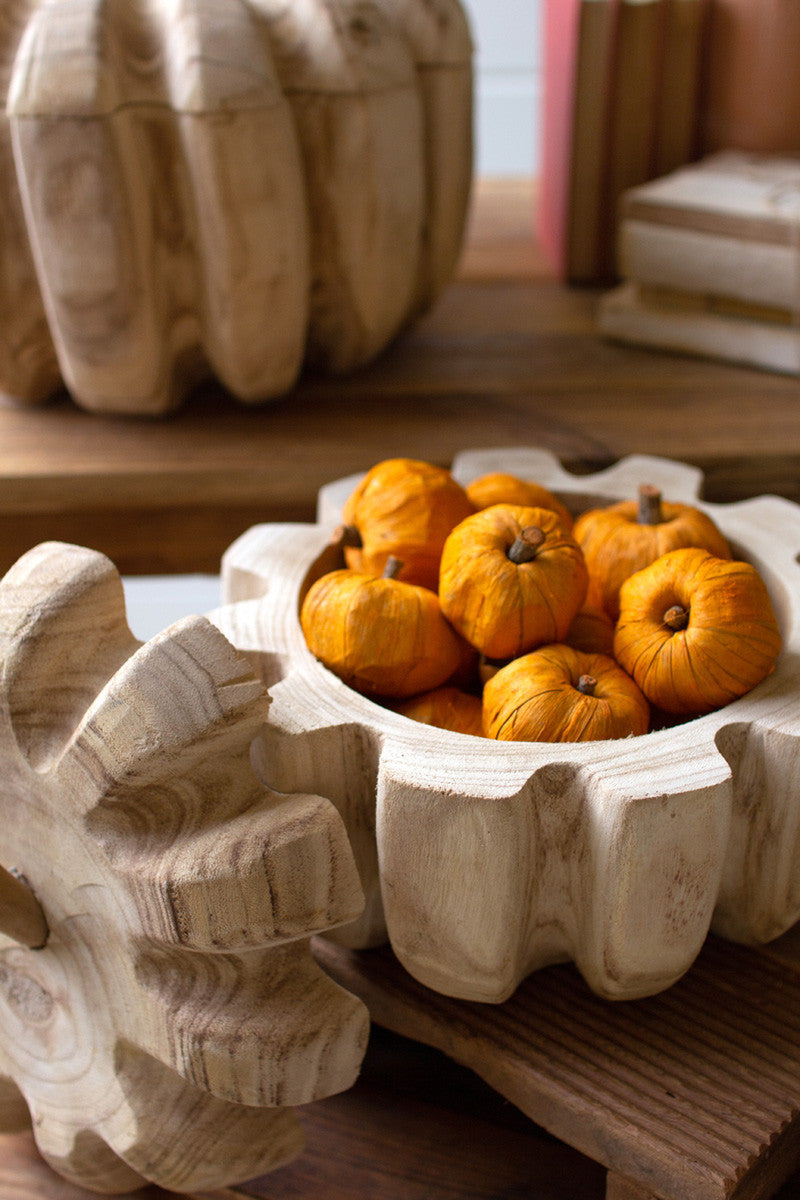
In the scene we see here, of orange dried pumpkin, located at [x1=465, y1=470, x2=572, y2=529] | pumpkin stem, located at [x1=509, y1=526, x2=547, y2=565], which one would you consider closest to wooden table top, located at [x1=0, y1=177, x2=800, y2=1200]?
orange dried pumpkin, located at [x1=465, y1=470, x2=572, y2=529]

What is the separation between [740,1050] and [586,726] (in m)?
0.15

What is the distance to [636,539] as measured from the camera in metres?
0.59

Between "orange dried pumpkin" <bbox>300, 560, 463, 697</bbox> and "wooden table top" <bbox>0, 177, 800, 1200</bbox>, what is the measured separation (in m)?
0.21

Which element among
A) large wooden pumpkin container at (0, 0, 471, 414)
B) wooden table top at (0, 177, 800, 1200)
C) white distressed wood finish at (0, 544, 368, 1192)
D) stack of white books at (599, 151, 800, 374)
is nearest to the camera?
white distressed wood finish at (0, 544, 368, 1192)

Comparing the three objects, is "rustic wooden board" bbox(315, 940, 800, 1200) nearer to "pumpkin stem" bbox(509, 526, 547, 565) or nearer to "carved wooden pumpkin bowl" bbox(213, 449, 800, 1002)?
"carved wooden pumpkin bowl" bbox(213, 449, 800, 1002)

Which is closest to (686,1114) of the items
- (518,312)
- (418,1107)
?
(418,1107)

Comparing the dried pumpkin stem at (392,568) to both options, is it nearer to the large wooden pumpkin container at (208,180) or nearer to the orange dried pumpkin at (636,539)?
the orange dried pumpkin at (636,539)

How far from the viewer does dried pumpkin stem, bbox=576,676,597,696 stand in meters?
0.50

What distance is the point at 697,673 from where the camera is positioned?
19.8 inches

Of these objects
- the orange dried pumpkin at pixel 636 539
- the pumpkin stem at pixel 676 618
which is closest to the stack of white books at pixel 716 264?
the orange dried pumpkin at pixel 636 539

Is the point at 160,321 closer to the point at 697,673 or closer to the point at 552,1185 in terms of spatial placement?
the point at 697,673

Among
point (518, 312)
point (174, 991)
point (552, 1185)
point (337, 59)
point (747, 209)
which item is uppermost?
point (337, 59)

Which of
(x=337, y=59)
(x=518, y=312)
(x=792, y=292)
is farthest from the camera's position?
(x=518, y=312)

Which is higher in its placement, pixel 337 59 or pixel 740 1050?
pixel 337 59
